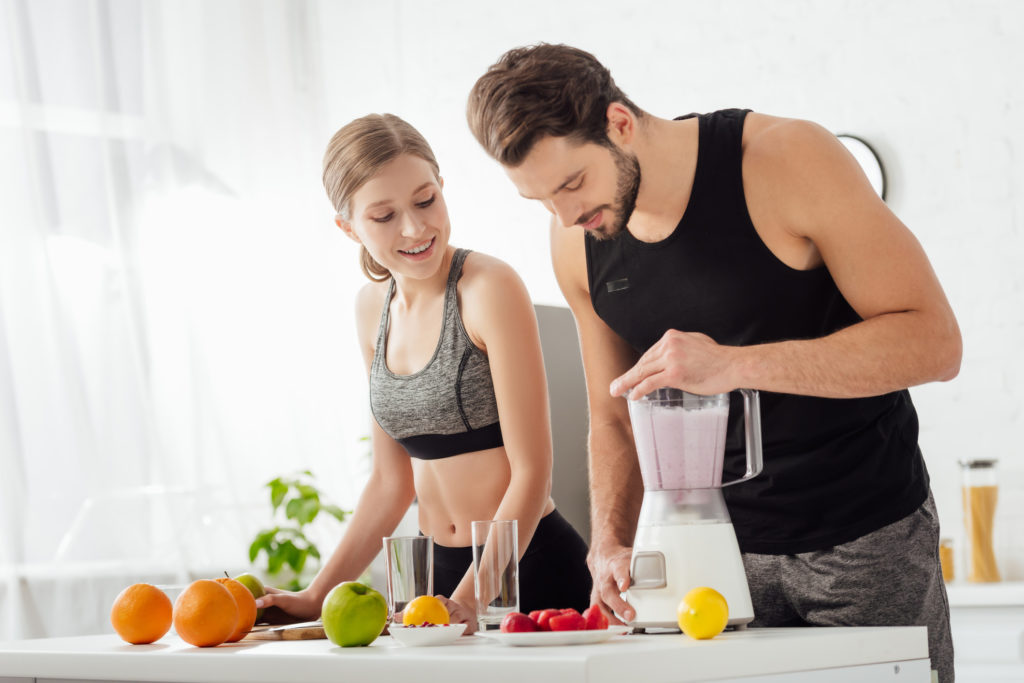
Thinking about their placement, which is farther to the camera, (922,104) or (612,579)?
(922,104)

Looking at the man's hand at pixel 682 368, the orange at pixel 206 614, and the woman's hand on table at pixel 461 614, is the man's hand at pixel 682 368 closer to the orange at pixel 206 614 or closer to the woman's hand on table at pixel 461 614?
the woman's hand on table at pixel 461 614

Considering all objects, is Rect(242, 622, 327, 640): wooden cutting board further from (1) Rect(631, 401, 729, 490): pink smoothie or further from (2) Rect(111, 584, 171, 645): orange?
(1) Rect(631, 401, 729, 490): pink smoothie

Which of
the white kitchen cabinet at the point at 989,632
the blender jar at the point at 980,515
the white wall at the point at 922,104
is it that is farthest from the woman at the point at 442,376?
the white wall at the point at 922,104

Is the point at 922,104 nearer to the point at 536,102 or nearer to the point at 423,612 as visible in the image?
the point at 536,102

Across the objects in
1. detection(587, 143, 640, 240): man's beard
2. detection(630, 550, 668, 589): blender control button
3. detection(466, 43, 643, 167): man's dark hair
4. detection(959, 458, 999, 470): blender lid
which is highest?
detection(466, 43, 643, 167): man's dark hair

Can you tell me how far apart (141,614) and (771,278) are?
0.82 m

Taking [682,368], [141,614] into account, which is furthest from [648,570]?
[141,614]

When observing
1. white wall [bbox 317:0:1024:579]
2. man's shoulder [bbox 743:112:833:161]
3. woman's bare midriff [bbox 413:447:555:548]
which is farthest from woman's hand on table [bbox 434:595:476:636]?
white wall [bbox 317:0:1024:579]

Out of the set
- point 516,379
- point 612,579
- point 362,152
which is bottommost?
point 612,579

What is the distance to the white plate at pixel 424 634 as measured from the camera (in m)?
1.06

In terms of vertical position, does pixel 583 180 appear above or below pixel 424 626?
above

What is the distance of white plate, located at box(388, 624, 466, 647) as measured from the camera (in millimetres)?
1061

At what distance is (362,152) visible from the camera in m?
1.63

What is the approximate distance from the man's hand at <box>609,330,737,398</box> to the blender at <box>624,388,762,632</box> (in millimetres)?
43
